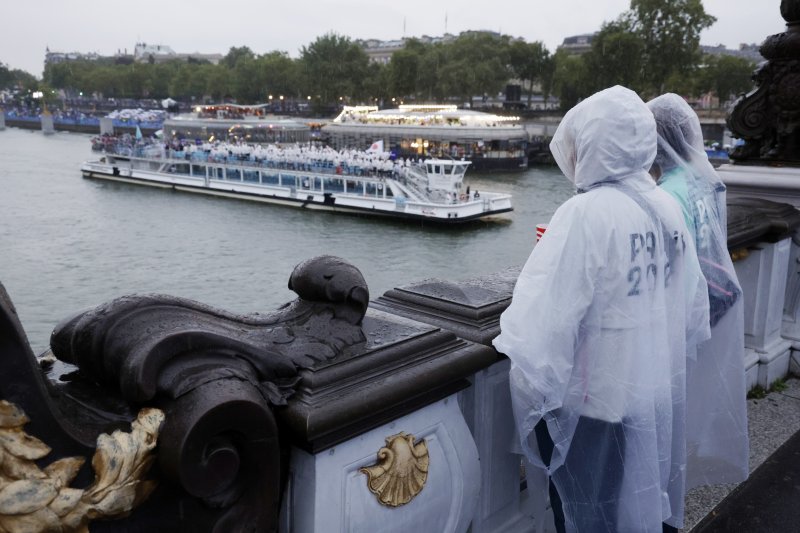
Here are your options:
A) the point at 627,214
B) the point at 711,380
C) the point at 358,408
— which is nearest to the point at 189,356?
the point at 358,408

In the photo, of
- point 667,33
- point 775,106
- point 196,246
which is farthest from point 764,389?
point 667,33

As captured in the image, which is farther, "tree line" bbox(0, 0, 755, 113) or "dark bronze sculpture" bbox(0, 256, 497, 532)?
"tree line" bbox(0, 0, 755, 113)

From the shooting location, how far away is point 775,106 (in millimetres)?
5020

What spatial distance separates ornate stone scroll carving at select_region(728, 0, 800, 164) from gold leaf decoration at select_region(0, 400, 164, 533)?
4.64 metres

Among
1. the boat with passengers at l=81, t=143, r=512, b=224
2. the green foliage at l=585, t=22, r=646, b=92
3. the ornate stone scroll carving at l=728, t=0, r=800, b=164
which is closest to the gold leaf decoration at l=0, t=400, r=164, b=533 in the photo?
the ornate stone scroll carving at l=728, t=0, r=800, b=164

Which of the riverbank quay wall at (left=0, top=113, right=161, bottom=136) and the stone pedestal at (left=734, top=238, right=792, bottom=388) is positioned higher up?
the stone pedestal at (left=734, top=238, right=792, bottom=388)

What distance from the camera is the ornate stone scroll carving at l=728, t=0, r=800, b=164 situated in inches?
188

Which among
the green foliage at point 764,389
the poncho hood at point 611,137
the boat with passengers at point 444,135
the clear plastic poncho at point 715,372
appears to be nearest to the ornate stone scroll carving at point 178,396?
the poncho hood at point 611,137

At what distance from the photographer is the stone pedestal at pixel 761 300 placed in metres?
4.15

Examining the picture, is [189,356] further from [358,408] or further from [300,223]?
[300,223]

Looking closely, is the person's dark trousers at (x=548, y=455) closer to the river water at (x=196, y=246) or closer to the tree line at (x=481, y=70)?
the river water at (x=196, y=246)

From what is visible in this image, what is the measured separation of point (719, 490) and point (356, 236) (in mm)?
24057

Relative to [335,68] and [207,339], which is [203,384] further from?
[335,68]

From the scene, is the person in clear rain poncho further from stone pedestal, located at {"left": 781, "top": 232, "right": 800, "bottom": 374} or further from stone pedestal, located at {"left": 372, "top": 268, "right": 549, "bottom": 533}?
stone pedestal, located at {"left": 781, "top": 232, "right": 800, "bottom": 374}
